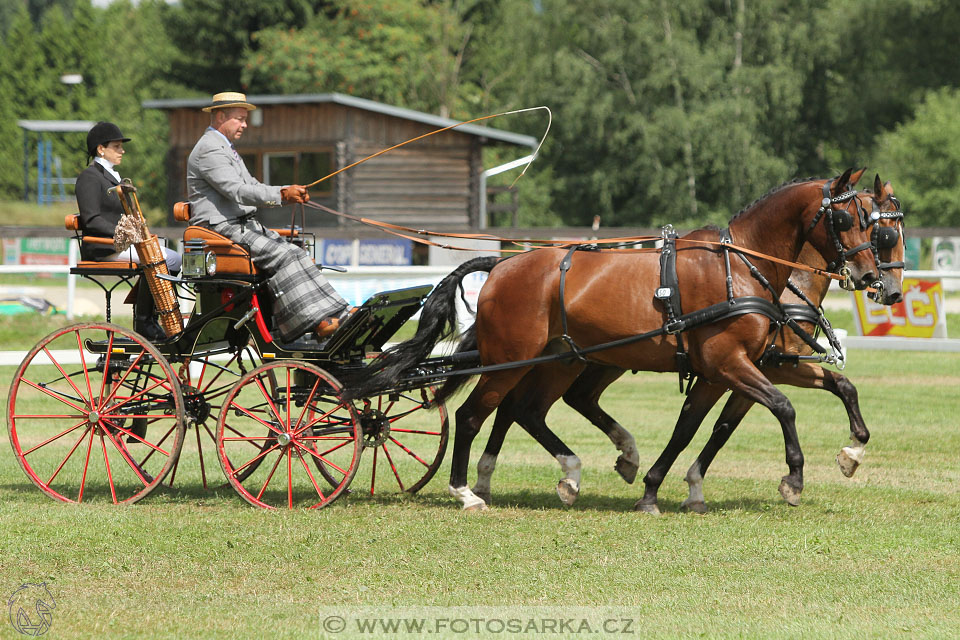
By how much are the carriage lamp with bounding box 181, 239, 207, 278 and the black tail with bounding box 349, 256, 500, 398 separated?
3.70 ft

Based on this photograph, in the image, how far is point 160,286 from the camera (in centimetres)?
725

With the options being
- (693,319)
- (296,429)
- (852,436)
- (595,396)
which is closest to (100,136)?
(296,429)

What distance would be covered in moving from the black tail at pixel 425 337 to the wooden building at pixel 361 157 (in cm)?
2421

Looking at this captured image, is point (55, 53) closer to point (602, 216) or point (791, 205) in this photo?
point (602, 216)

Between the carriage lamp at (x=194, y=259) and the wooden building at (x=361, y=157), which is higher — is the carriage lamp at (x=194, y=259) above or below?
below

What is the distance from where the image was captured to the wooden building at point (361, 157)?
31750 millimetres

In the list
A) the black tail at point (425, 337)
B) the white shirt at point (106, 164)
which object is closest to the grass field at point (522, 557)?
the black tail at point (425, 337)

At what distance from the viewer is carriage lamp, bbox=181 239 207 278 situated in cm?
695

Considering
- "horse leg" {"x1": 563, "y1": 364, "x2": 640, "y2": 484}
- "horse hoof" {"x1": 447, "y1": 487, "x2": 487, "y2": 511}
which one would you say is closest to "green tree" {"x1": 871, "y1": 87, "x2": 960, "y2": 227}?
"horse leg" {"x1": 563, "y1": 364, "x2": 640, "y2": 484}

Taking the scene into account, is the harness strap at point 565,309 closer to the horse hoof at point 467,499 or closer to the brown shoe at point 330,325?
the horse hoof at point 467,499

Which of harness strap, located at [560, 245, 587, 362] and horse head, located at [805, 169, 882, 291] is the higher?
horse head, located at [805, 169, 882, 291]

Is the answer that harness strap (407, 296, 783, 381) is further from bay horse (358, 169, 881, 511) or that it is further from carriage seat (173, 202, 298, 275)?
carriage seat (173, 202, 298, 275)

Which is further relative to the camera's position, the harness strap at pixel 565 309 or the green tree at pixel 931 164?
the green tree at pixel 931 164

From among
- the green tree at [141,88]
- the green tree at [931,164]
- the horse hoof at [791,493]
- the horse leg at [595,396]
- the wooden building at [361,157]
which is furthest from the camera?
the green tree at [141,88]
